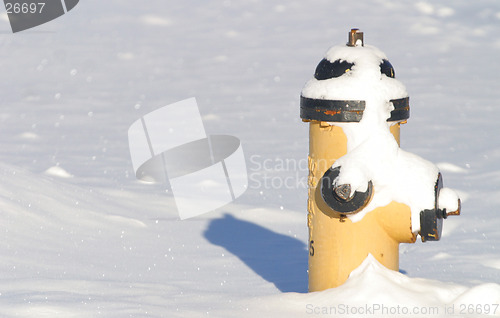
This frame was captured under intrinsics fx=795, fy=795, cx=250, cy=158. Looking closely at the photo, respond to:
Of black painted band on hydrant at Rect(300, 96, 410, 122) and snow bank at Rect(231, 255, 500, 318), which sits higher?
black painted band on hydrant at Rect(300, 96, 410, 122)

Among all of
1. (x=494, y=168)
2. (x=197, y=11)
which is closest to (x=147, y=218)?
(x=494, y=168)

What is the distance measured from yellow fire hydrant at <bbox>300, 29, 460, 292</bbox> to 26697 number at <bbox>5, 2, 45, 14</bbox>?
861cm

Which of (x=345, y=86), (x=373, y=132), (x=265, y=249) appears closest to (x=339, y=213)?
(x=373, y=132)

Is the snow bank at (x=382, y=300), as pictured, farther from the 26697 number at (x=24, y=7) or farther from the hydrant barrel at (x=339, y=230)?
the 26697 number at (x=24, y=7)

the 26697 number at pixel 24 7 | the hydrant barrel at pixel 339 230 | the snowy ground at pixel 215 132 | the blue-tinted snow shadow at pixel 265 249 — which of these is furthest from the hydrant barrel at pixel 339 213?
the 26697 number at pixel 24 7

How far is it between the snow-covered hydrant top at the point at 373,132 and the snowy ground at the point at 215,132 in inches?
13.0

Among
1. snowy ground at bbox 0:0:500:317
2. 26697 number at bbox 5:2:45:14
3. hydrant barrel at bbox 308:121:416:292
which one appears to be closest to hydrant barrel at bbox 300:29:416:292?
hydrant barrel at bbox 308:121:416:292

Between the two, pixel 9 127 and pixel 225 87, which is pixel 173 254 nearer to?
pixel 9 127

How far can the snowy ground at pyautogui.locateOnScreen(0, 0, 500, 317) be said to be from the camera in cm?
320

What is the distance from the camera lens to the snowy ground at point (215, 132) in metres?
3.20

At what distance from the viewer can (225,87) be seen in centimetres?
870

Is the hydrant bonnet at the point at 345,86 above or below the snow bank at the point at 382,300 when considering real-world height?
above

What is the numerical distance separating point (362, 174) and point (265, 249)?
1411mm

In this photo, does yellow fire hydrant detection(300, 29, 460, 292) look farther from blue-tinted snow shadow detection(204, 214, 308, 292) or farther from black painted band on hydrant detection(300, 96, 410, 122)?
blue-tinted snow shadow detection(204, 214, 308, 292)
